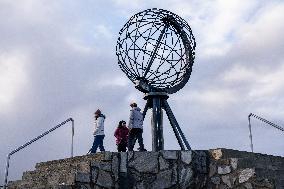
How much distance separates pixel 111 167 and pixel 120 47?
367 cm

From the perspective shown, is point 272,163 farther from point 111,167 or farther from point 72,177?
point 72,177

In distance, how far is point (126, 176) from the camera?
28.5ft

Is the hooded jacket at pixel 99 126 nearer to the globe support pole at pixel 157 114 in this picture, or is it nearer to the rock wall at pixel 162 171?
the rock wall at pixel 162 171

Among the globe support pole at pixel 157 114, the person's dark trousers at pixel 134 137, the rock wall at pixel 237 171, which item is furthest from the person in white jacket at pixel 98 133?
the rock wall at pixel 237 171

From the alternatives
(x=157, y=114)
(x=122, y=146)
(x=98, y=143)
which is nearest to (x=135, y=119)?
(x=122, y=146)

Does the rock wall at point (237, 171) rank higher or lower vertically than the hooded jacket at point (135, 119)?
lower

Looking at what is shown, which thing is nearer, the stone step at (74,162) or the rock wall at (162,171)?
the rock wall at (162,171)

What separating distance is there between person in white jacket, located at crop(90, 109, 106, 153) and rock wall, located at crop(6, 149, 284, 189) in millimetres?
1066

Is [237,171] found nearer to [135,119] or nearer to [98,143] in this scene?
[135,119]

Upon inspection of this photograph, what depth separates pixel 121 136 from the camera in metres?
9.92

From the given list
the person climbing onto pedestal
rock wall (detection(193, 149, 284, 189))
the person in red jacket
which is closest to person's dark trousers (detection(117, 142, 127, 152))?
the person in red jacket

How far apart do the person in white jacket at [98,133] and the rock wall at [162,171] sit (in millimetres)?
1066

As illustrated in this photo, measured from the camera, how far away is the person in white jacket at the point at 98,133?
32.8 feet

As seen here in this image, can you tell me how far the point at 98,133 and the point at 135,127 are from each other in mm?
808
